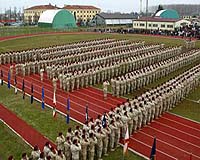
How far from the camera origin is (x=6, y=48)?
108 feet

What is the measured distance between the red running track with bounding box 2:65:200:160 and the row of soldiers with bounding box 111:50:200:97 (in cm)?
80

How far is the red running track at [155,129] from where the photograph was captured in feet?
36.5

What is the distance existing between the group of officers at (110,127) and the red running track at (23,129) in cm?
94

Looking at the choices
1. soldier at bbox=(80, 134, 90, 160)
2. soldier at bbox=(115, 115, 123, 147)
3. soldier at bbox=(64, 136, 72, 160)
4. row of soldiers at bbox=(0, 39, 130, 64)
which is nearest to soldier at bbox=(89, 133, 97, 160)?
soldier at bbox=(80, 134, 90, 160)

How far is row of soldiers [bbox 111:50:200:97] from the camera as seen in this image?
17.0m

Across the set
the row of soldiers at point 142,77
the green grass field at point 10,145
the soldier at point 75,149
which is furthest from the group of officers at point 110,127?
the row of soldiers at point 142,77

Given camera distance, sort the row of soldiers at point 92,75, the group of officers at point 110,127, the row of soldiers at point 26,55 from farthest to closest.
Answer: the row of soldiers at point 26,55 < the row of soldiers at point 92,75 < the group of officers at point 110,127

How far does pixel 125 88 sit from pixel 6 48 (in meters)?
19.7

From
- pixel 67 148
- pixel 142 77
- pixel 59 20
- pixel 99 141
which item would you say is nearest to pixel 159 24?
pixel 59 20

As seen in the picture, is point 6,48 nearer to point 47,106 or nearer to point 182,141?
point 47,106

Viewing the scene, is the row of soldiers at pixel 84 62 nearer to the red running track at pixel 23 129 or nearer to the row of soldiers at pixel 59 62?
the row of soldiers at pixel 59 62

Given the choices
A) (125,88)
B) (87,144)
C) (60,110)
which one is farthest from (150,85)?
(87,144)

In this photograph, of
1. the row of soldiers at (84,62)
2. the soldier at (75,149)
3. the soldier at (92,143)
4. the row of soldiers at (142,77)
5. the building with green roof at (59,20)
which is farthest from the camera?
the building with green roof at (59,20)

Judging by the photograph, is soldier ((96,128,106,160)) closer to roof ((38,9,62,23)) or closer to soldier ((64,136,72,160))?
soldier ((64,136,72,160))
